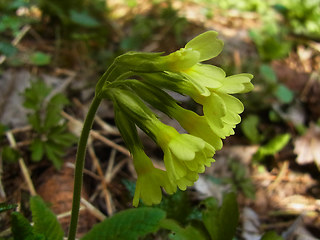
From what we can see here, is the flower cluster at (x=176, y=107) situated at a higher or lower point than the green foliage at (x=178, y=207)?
higher

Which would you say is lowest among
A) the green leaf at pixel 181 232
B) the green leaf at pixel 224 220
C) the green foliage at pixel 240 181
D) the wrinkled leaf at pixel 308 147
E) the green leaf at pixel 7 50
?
the wrinkled leaf at pixel 308 147

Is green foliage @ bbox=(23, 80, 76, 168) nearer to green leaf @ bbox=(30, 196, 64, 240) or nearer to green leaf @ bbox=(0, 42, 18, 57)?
green leaf @ bbox=(30, 196, 64, 240)

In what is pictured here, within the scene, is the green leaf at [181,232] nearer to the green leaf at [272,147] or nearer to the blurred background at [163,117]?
the blurred background at [163,117]

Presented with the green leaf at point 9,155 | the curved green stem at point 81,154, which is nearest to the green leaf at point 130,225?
the curved green stem at point 81,154

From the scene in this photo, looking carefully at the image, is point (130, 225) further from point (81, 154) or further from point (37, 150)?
point (37, 150)

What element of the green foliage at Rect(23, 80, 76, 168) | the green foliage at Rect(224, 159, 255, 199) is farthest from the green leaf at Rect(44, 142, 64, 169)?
the green foliage at Rect(224, 159, 255, 199)
